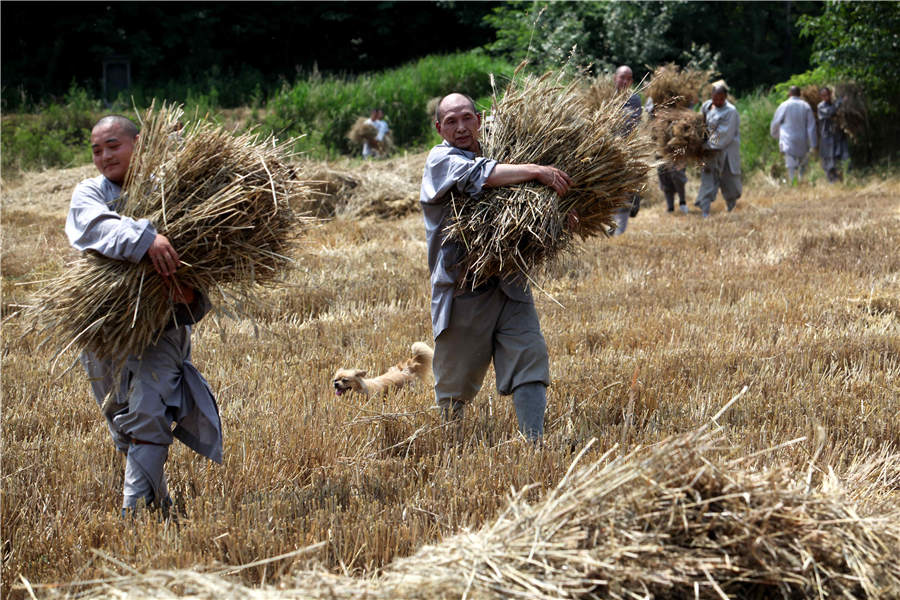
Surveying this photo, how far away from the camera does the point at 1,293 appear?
7.60 m

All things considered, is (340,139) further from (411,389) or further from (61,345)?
(61,345)

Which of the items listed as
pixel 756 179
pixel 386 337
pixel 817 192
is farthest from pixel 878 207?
pixel 386 337

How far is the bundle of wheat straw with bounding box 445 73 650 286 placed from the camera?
4082 millimetres

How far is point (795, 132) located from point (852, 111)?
2164 millimetres

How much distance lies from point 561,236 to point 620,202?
0.55 metres

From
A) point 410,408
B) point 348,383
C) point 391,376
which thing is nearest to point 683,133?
point 391,376

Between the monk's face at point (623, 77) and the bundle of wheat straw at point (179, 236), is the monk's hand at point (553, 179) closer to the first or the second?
the bundle of wheat straw at point (179, 236)

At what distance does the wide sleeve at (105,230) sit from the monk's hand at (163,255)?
0.03 metres

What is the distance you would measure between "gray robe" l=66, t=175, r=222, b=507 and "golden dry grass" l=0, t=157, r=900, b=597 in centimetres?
20

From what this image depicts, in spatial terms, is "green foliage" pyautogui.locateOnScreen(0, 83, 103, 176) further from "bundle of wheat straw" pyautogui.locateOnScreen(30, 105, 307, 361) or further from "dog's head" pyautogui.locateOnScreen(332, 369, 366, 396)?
"bundle of wheat straw" pyautogui.locateOnScreen(30, 105, 307, 361)

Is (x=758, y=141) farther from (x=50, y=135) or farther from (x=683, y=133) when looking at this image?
(x=50, y=135)

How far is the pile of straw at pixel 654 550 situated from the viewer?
2.31 m

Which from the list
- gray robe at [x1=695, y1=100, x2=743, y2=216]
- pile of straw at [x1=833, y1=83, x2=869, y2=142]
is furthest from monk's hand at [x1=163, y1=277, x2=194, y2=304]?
pile of straw at [x1=833, y1=83, x2=869, y2=142]

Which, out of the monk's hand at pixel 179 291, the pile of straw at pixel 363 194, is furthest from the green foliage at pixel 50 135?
the monk's hand at pixel 179 291
